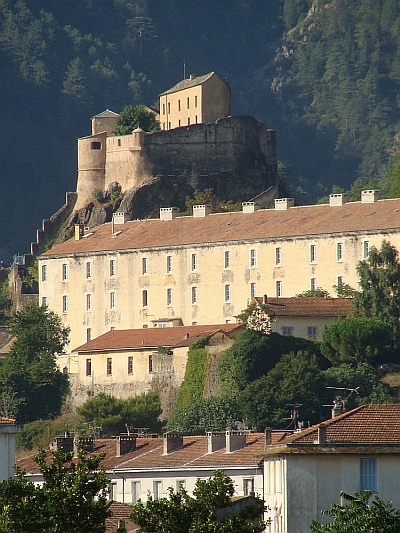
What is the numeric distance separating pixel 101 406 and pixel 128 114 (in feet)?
135

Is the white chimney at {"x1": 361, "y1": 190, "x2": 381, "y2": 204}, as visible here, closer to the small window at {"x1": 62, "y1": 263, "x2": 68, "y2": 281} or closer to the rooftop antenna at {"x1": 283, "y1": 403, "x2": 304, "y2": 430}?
the rooftop antenna at {"x1": 283, "y1": 403, "x2": 304, "y2": 430}

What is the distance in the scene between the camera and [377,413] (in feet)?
157

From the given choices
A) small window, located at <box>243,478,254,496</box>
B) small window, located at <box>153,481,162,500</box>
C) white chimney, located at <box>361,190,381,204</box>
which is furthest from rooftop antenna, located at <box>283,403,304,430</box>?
small window, located at <box>243,478,254,496</box>

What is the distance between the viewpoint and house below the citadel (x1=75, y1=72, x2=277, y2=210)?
129250 millimetres

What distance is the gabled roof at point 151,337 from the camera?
100625 millimetres

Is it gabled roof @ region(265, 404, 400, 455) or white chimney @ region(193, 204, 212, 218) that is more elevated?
white chimney @ region(193, 204, 212, 218)

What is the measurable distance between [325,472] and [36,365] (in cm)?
6392

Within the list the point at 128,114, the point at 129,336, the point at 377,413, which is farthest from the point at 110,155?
the point at 377,413

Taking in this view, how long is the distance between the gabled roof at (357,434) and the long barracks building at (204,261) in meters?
53.5

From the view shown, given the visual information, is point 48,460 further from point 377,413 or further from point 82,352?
point 82,352

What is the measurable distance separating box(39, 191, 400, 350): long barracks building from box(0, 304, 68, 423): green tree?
1.51 meters

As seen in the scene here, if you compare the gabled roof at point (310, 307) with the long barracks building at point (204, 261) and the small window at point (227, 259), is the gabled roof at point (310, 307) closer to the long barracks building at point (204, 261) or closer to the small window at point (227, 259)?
the long barracks building at point (204, 261)

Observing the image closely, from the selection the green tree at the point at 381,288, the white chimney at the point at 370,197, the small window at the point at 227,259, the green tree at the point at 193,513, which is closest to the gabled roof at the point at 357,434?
the green tree at the point at 193,513

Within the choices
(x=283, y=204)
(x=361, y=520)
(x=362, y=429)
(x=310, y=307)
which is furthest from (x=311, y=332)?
(x=361, y=520)
